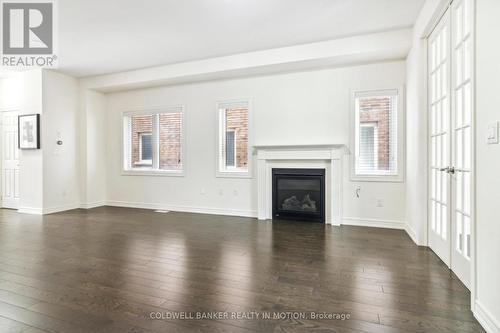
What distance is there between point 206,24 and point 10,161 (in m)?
5.59

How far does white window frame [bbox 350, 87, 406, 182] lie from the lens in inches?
166

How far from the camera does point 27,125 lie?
5.46 meters

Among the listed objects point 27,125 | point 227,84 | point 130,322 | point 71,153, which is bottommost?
point 130,322

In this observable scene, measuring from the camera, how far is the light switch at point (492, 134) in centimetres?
159

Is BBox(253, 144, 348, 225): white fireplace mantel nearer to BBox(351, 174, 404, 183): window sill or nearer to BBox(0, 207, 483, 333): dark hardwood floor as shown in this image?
BBox(351, 174, 404, 183): window sill

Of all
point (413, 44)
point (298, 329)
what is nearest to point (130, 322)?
point (298, 329)

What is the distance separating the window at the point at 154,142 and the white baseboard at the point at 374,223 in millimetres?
3373

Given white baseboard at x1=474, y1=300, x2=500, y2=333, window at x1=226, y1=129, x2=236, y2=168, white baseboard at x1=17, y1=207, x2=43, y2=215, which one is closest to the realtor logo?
white baseboard at x1=17, y1=207, x2=43, y2=215

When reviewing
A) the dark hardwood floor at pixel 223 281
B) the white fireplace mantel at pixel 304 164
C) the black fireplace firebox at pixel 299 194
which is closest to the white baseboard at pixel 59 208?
the dark hardwood floor at pixel 223 281

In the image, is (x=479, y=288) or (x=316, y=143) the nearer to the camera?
(x=479, y=288)

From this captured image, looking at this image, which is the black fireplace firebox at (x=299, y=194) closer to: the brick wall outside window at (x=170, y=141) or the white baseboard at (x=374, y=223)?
the white baseboard at (x=374, y=223)

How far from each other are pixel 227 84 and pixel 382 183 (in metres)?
3.25

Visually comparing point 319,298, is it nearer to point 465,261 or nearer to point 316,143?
point 465,261

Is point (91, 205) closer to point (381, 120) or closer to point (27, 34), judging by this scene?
point (27, 34)
